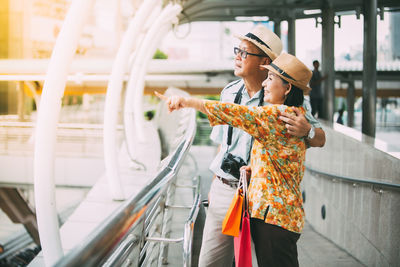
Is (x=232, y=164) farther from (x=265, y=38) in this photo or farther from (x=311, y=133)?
(x=265, y=38)

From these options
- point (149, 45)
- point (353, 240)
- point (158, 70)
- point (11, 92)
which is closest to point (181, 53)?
point (11, 92)

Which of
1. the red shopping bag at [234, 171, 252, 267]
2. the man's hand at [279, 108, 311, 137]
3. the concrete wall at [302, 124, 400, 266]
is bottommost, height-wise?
the concrete wall at [302, 124, 400, 266]

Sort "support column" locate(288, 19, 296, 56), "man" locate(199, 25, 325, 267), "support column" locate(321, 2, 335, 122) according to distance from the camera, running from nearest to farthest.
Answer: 1. "man" locate(199, 25, 325, 267)
2. "support column" locate(321, 2, 335, 122)
3. "support column" locate(288, 19, 296, 56)

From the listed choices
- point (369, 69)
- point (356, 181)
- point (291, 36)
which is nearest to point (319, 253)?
point (356, 181)

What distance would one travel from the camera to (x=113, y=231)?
4.04 feet

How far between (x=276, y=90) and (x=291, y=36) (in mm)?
9633

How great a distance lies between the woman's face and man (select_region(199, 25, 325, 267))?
8.2 inches

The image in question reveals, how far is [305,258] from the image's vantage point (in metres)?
3.87

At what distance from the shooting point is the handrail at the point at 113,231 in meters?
1.07

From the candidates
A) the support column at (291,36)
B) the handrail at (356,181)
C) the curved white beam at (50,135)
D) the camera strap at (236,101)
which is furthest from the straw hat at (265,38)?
the support column at (291,36)

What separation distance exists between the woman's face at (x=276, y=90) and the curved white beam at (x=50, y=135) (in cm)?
224

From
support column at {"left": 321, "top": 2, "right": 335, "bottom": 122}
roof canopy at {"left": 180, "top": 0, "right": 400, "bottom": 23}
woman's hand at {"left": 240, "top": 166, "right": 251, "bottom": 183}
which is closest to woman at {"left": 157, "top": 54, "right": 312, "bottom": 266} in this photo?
woman's hand at {"left": 240, "top": 166, "right": 251, "bottom": 183}

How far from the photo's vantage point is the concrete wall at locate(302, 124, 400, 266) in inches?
133

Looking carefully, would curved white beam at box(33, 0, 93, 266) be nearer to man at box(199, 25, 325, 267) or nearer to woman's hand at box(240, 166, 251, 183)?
man at box(199, 25, 325, 267)
